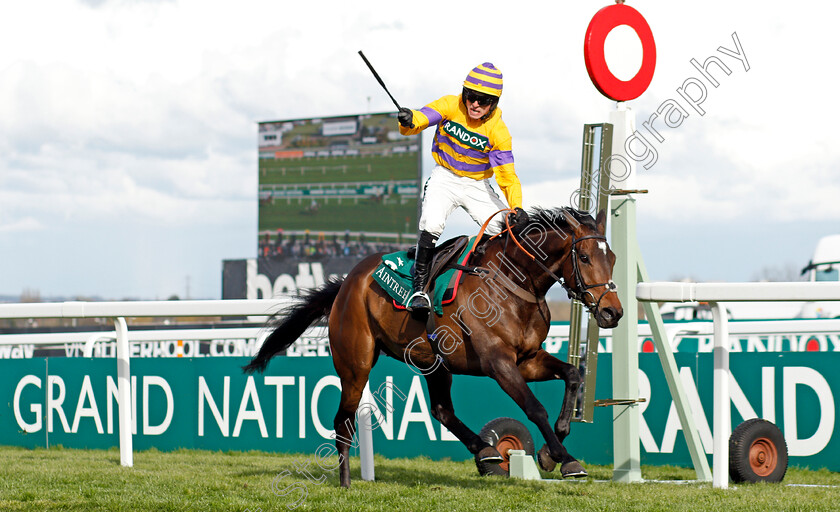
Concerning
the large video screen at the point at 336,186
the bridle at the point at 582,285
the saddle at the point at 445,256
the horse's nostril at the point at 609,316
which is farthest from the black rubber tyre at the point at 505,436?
the large video screen at the point at 336,186

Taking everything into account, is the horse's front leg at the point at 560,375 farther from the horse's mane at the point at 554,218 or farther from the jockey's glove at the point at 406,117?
the jockey's glove at the point at 406,117

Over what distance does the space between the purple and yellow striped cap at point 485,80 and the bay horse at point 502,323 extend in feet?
2.42

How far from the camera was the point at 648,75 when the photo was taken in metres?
5.91

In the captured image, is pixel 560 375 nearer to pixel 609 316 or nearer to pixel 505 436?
pixel 609 316

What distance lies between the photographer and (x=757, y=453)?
5645 mm

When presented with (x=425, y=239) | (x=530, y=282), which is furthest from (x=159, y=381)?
(x=530, y=282)

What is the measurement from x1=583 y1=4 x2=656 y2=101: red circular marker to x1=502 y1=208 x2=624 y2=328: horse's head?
99 cm

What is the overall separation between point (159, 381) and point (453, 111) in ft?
13.6

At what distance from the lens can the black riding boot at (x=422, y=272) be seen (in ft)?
17.6

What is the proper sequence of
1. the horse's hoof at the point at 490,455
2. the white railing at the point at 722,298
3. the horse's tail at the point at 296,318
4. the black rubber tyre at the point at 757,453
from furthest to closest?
the horse's tail at the point at 296,318 < the black rubber tyre at the point at 757,453 < the horse's hoof at the point at 490,455 < the white railing at the point at 722,298

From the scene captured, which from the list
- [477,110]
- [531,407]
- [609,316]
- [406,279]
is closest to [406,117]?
[477,110]

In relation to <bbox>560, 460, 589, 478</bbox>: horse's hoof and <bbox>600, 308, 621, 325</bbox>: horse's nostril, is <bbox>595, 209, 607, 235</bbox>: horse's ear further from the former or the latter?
<bbox>560, 460, 589, 478</bbox>: horse's hoof

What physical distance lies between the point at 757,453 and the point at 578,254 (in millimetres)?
1785

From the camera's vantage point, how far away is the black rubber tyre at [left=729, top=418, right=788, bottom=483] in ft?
18.1
